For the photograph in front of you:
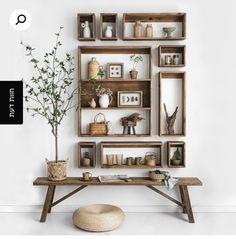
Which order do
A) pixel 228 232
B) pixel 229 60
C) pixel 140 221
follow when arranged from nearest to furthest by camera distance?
1. pixel 228 232
2. pixel 140 221
3. pixel 229 60

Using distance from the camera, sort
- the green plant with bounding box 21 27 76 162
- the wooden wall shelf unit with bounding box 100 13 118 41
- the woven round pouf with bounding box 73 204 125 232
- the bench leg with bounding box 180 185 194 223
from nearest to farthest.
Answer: the woven round pouf with bounding box 73 204 125 232 < the bench leg with bounding box 180 185 194 223 < the wooden wall shelf unit with bounding box 100 13 118 41 < the green plant with bounding box 21 27 76 162

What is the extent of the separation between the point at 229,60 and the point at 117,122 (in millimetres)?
1437

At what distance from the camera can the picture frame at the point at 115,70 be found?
3.72 meters

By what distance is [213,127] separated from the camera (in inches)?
148

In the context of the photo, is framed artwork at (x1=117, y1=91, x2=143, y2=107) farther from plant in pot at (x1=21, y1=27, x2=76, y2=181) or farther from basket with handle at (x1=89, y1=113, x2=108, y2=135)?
plant in pot at (x1=21, y1=27, x2=76, y2=181)

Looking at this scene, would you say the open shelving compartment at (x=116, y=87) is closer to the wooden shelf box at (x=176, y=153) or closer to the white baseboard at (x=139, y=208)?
the wooden shelf box at (x=176, y=153)

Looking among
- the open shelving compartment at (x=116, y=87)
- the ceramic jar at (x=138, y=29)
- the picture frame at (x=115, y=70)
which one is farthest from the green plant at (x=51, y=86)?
the ceramic jar at (x=138, y=29)

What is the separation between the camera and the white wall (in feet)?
12.2

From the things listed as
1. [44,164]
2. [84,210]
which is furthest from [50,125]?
[84,210]

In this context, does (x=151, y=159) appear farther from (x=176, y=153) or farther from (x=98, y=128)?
(x=98, y=128)

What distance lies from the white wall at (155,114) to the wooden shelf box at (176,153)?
3.6 inches

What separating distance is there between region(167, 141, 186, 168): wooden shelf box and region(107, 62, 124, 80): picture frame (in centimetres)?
94

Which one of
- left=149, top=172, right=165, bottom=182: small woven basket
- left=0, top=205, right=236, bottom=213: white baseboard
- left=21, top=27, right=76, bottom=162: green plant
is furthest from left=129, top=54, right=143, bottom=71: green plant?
left=0, top=205, right=236, bottom=213: white baseboard

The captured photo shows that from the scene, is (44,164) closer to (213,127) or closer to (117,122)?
(117,122)
